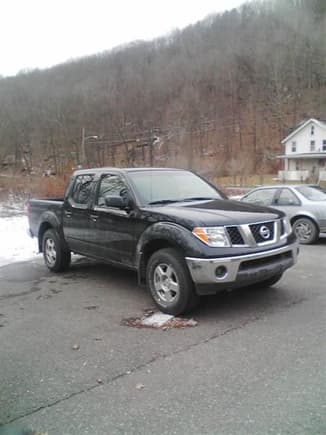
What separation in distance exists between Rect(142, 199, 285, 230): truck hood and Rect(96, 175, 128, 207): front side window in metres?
0.69

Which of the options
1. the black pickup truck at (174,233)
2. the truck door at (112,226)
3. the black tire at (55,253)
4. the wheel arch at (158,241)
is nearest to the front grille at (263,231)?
the black pickup truck at (174,233)

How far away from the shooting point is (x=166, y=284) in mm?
4785

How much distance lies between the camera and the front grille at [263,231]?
15.3ft

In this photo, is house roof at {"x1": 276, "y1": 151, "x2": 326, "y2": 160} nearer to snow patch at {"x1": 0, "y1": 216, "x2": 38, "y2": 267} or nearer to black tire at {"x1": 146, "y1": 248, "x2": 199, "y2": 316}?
snow patch at {"x1": 0, "y1": 216, "x2": 38, "y2": 267}

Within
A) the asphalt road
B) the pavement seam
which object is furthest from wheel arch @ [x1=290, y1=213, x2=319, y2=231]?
the pavement seam

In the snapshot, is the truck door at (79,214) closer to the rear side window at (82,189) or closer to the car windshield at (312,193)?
the rear side window at (82,189)

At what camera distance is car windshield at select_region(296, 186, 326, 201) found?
9705 mm

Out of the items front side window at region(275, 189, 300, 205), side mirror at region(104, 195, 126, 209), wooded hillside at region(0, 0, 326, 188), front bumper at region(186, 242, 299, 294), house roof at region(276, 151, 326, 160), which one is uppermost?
wooded hillside at region(0, 0, 326, 188)

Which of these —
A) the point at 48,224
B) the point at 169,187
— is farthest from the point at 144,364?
the point at 48,224

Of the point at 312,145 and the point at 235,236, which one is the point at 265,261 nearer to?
the point at 235,236

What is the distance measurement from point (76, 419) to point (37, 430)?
0.85ft

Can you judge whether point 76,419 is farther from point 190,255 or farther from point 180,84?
point 180,84

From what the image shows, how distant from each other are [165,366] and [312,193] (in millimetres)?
7681

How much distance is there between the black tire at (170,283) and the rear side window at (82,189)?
2.02m
